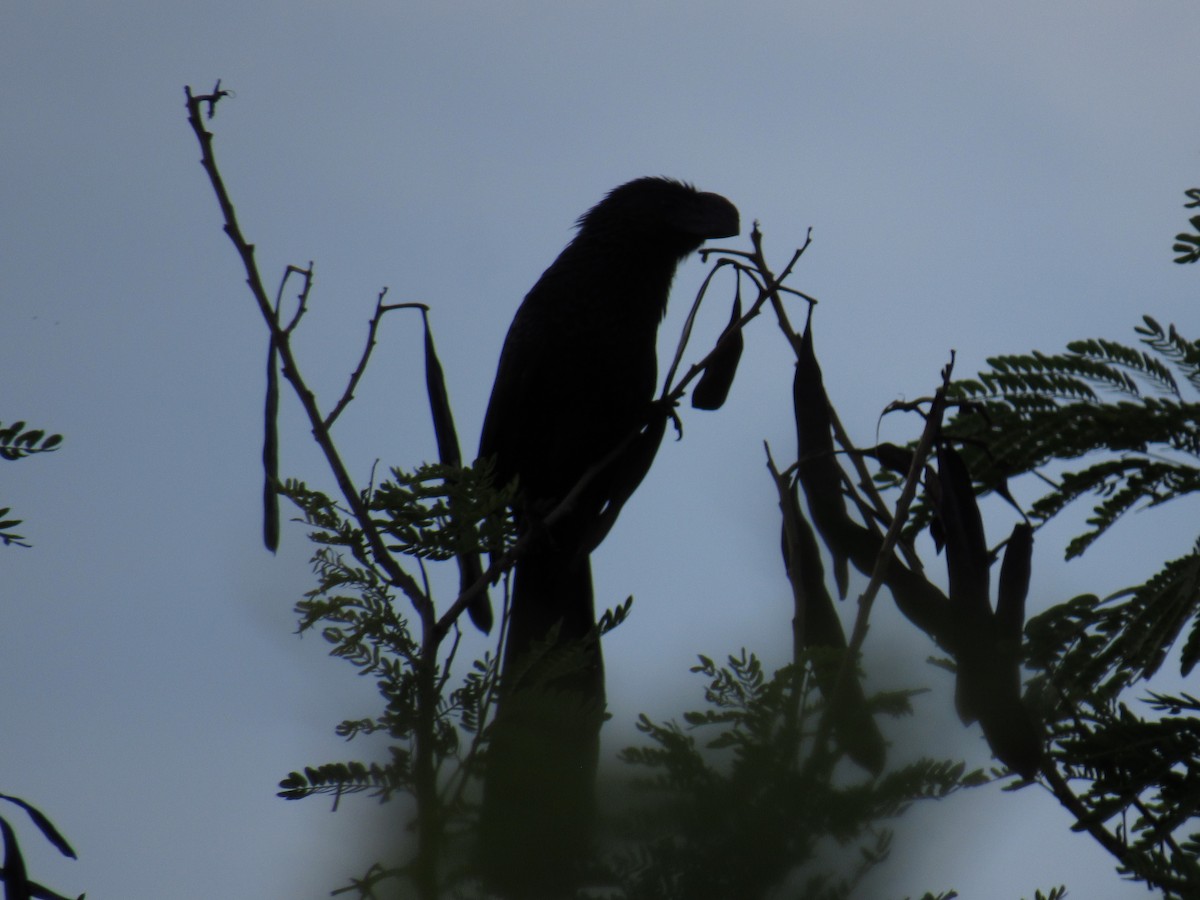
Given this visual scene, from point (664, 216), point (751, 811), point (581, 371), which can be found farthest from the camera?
point (664, 216)

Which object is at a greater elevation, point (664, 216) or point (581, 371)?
point (664, 216)

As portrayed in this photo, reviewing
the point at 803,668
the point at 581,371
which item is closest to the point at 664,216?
the point at 581,371

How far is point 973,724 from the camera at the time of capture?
66.8 inches

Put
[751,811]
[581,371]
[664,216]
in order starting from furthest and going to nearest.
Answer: [664,216] → [581,371] → [751,811]

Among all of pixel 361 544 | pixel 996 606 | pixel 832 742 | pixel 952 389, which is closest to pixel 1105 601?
pixel 996 606

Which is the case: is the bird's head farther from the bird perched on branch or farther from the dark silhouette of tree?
the dark silhouette of tree

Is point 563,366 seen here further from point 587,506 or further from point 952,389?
point 952,389

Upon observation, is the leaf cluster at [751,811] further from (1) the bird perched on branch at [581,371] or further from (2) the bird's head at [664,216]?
(2) the bird's head at [664,216]

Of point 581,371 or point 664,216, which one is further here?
point 664,216

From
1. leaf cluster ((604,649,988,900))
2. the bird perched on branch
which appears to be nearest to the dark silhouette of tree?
leaf cluster ((604,649,988,900))

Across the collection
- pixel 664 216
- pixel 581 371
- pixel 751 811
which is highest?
pixel 664 216

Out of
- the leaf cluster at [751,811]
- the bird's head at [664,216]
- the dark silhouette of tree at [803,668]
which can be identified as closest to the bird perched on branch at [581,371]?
the bird's head at [664,216]

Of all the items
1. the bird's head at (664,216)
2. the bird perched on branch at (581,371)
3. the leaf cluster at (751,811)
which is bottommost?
the leaf cluster at (751,811)

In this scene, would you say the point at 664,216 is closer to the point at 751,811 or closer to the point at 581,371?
the point at 581,371
